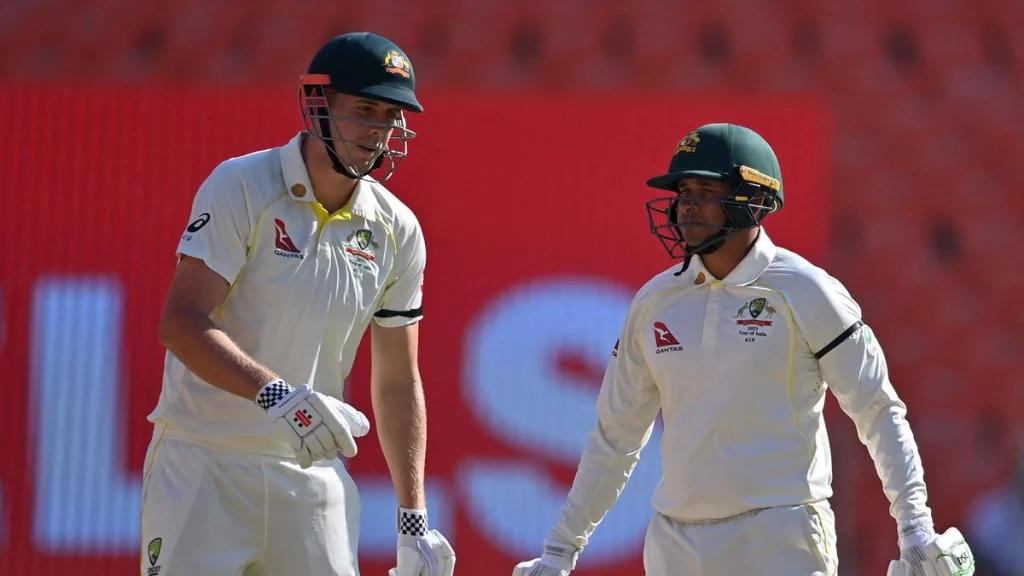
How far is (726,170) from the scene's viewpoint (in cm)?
332

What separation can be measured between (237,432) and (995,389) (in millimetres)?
4623

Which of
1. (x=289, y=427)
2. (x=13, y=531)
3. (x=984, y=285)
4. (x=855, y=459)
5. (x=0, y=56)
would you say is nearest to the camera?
(x=289, y=427)

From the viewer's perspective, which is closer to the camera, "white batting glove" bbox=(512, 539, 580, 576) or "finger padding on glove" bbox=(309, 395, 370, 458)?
"finger padding on glove" bbox=(309, 395, 370, 458)

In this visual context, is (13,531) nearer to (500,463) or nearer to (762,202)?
(500,463)

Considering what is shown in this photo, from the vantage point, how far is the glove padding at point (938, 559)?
3018 millimetres

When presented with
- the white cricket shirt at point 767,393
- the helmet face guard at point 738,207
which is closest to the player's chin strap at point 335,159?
the helmet face guard at point 738,207

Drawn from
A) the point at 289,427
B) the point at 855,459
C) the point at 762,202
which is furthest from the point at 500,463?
the point at 289,427

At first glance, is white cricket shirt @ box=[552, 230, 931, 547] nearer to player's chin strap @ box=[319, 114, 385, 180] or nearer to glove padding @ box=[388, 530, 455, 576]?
glove padding @ box=[388, 530, 455, 576]

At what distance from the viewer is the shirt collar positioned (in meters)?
3.15

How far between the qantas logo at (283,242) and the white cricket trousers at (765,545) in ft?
3.51

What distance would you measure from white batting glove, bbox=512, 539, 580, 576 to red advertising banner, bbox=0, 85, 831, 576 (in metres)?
2.30

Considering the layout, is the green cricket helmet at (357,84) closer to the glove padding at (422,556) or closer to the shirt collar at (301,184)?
the shirt collar at (301,184)

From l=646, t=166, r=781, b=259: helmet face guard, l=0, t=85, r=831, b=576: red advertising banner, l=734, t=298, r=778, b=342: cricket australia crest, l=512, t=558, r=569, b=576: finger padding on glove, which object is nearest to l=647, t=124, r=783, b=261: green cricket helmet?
l=646, t=166, r=781, b=259: helmet face guard

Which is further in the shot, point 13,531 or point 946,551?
point 13,531
